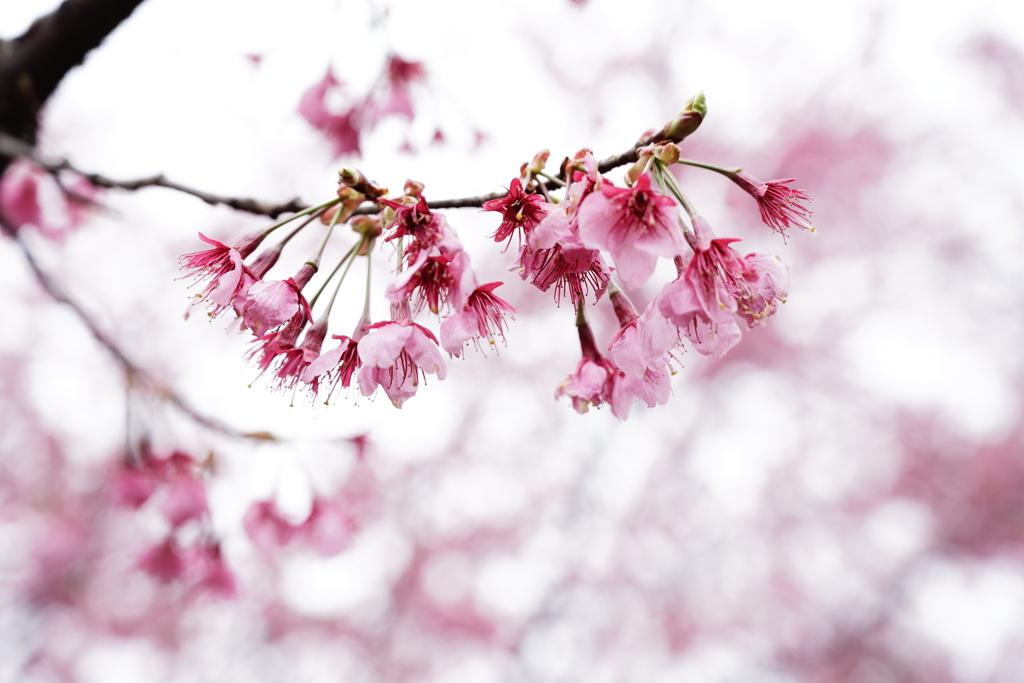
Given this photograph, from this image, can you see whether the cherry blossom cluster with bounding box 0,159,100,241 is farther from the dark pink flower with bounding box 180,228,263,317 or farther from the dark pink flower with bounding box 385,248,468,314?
the dark pink flower with bounding box 385,248,468,314

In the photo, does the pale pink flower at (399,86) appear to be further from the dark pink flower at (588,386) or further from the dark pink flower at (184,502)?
the dark pink flower at (588,386)

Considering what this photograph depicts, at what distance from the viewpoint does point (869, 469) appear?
5.75m

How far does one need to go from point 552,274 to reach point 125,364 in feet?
4.26

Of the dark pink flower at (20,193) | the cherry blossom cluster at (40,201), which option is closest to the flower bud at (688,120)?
the cherry blossom cluster at (40,201)

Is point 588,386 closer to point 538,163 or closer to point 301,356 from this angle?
point 538,163

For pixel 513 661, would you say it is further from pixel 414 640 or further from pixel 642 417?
pixel 642 417

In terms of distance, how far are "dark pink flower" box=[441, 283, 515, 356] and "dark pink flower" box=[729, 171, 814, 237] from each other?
0.40 metres

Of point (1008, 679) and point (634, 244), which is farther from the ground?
point (634, 244)

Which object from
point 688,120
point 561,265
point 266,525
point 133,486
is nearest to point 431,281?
point 561,265

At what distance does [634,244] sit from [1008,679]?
307 inches

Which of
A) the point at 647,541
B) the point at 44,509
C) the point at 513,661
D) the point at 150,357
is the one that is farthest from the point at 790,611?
the point at 44,509

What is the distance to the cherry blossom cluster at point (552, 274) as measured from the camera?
0.70 meters

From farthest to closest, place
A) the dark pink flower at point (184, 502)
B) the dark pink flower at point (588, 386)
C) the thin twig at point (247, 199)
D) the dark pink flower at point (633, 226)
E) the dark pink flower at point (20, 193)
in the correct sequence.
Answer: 1. the dark pink flower at point (20, 193)
2. the dark pink flower at point (184, 502)
3. the dark pink flower at point (588, 386)
4. the thin twig at point (247, 199)
5. the dark pink flower at point (633, 226)

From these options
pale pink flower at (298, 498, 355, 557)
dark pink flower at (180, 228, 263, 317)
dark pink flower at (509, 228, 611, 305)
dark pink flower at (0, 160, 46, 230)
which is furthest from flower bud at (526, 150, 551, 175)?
dark pink flower at (0, 160, 46, 230)
